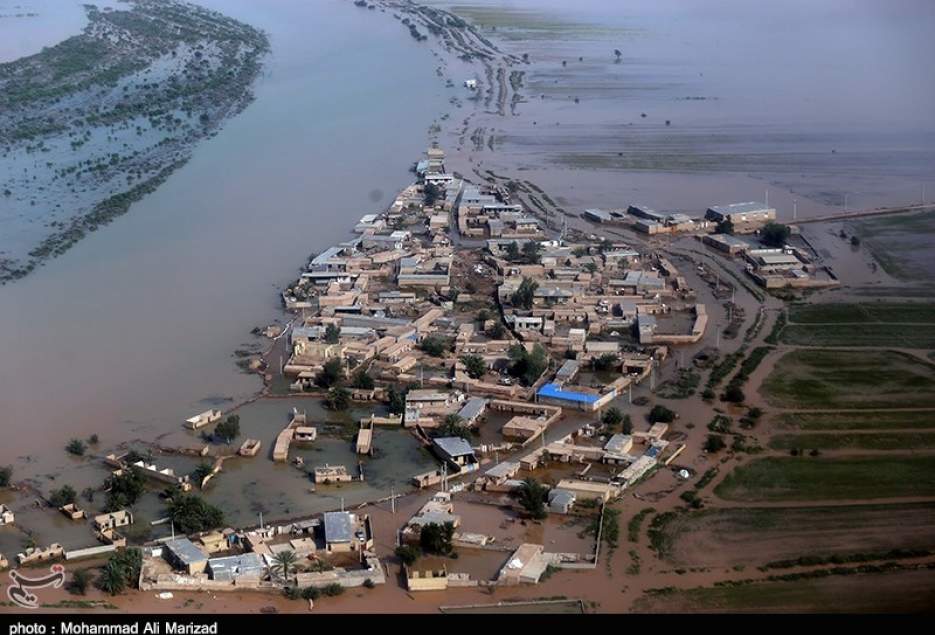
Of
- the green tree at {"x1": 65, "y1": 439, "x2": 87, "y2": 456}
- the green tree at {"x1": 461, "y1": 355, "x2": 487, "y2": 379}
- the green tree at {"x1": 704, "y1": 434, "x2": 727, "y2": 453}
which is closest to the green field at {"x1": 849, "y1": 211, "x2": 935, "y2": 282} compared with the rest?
the green tree at {"x1": 704, "y1": 434, "x2": 727, "y2": 453}

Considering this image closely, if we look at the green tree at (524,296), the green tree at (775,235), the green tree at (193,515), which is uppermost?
the green tree at (775,235)

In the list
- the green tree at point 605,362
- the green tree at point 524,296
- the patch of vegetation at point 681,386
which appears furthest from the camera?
the green tree at point 524,296

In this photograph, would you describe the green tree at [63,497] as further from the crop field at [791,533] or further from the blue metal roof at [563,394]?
the crop field at [791,533]

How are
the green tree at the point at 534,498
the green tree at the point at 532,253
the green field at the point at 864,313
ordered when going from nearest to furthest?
A: the green tree at the point at 534,498
the green field at the point at 864,313
the green tree at the point at 532,253

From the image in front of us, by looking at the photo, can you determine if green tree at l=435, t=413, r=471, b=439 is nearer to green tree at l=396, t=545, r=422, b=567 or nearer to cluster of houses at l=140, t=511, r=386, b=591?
cluster of houses at l=140, t=511, r=386, b=591

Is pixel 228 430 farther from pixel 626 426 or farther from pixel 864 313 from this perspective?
pixel 864 313

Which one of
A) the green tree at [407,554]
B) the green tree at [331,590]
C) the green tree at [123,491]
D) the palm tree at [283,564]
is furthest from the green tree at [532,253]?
the green tree at [331,590]

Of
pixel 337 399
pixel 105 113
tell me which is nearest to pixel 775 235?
pixel 337 399
